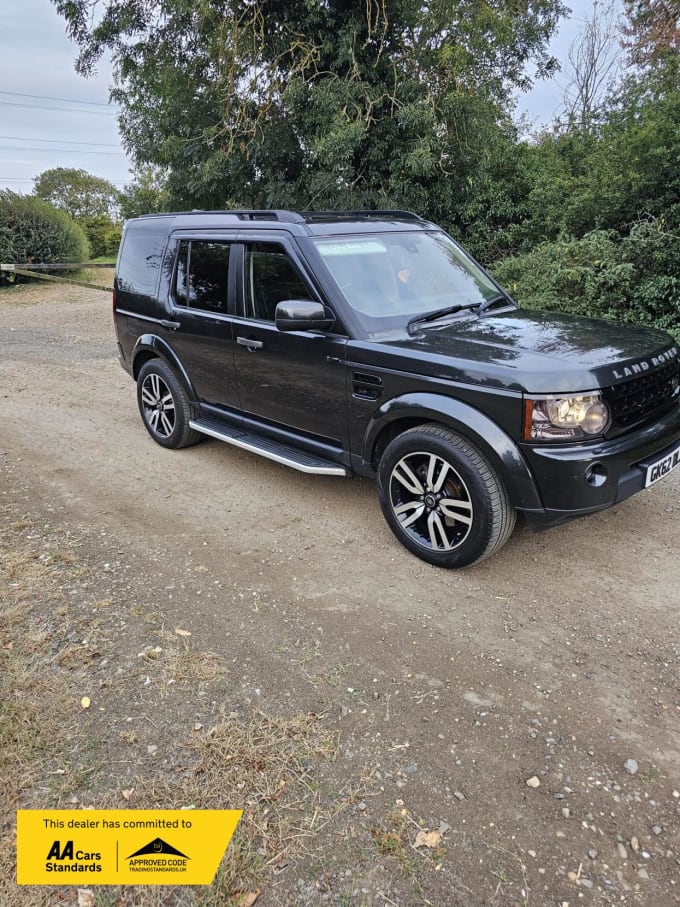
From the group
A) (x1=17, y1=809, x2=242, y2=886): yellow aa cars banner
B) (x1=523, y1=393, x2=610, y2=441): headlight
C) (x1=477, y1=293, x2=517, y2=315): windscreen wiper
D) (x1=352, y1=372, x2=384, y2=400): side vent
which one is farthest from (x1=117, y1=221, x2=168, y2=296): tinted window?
(x1=17, y1=809, x2=242, y2=886): yellow aa cars banner

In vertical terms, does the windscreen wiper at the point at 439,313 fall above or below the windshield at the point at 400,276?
below

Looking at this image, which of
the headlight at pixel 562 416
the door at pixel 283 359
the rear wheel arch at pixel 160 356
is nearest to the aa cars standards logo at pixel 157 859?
the headlight at pixel 562 416

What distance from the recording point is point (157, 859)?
2064mm

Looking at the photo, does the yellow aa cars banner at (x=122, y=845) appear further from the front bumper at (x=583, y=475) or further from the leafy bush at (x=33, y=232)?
the leafy bush at (x=33, y=232)

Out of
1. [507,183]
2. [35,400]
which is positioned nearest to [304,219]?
[35,400]

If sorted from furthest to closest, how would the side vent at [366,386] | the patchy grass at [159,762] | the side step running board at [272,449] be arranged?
1. the side step running board at [272,449]
2. the side vent at [366,386]
3. the patchy grass at [159,762]

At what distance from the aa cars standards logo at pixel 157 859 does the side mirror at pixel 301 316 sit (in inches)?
108

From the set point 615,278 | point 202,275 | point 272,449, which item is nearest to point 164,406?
point 202,275

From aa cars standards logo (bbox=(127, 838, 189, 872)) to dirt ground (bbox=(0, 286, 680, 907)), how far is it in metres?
0.09

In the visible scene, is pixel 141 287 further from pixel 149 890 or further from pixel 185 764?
pixel 149 890

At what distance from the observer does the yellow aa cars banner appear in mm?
2004

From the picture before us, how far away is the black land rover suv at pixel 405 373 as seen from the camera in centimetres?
321

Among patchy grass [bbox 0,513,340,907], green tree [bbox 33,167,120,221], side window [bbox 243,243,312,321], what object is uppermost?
green tree [bbox 33,167,120,221]

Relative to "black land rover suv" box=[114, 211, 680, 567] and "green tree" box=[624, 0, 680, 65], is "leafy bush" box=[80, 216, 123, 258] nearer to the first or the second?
"green tree" box=[624, 0, 680, 65]
